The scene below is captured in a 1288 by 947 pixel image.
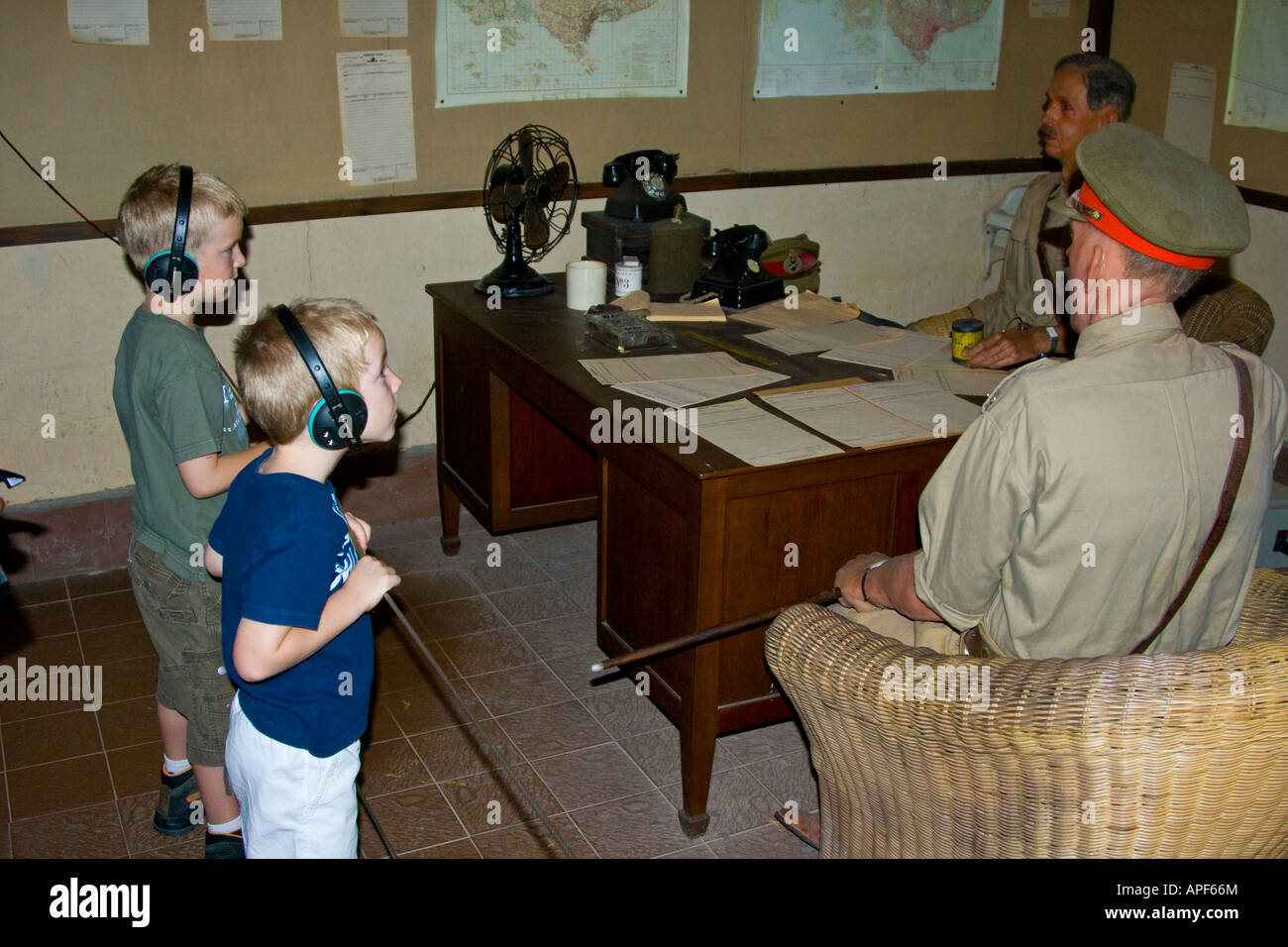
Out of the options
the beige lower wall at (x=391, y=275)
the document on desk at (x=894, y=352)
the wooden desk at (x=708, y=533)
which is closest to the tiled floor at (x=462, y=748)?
the wooden desk at (x=708, y=533)

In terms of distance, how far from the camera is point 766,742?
3.11 meters

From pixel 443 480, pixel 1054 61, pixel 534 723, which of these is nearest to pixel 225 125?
pixel 443 480

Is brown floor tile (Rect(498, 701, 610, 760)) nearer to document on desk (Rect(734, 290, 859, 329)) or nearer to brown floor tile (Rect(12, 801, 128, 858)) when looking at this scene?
brown floor tile (Rect(12, 801, 128, 858))

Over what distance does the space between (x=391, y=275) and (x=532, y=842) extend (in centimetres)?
216

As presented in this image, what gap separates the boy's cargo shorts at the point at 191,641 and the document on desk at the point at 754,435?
3.60 ft

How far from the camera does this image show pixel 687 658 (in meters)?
2.62

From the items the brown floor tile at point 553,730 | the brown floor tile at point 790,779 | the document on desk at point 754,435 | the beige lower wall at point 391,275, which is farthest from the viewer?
the beige lower wall at point 391,275

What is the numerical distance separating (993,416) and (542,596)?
2234 mm

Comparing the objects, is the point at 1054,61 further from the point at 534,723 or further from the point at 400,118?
the point at 534,723

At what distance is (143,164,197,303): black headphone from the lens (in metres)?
2.21

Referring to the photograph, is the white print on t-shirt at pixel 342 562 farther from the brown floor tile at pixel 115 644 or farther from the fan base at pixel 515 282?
the fan base at pixel 515 282

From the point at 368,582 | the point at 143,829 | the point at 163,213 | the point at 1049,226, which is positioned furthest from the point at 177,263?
the point at 1049,226

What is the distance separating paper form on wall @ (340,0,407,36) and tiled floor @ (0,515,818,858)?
1796mm

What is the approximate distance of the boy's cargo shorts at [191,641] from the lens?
235 centimetres
